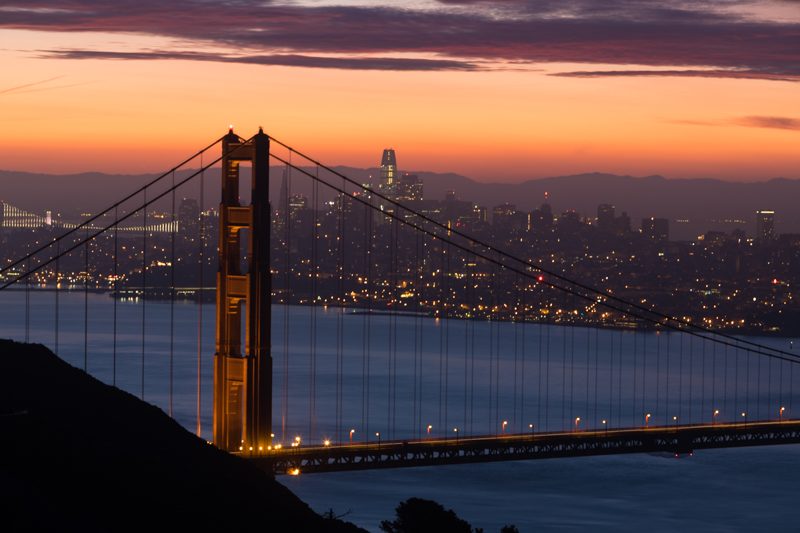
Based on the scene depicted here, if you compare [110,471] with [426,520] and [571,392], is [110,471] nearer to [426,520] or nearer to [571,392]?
[426,520]

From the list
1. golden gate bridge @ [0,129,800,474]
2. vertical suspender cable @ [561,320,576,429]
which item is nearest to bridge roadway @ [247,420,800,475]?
golden gate bridge @ [0,129,800,474]

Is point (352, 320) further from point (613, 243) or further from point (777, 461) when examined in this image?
point (777, 461)

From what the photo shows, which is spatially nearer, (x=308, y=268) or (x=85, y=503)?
(x=85, y=503)

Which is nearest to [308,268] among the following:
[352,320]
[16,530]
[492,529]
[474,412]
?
[352,320]

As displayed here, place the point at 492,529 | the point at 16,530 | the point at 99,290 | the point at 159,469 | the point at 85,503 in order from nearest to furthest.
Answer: the point at 16,530 < the point at 85,503 < the point at 159,469 < the point at 492,529 < the point at 99,290

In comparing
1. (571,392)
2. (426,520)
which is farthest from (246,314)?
(571,392)

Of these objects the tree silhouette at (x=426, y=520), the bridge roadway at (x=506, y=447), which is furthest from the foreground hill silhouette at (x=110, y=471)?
the bridge roadway at (x=506, y=447)

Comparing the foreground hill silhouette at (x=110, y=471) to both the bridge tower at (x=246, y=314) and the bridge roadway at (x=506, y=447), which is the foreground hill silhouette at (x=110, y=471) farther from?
the bridge roadway at (x=506, y=447)
